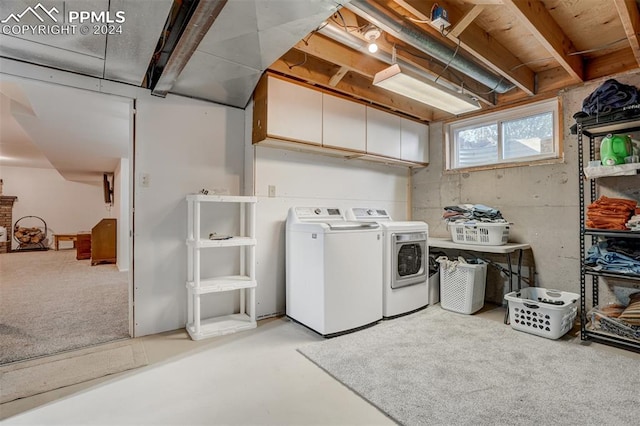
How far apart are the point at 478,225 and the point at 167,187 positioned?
9.95 feet

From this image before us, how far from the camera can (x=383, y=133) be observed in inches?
144

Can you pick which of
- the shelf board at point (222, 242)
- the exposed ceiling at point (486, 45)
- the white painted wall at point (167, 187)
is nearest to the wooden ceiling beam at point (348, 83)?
the exposed ceiling at point (486, 45)

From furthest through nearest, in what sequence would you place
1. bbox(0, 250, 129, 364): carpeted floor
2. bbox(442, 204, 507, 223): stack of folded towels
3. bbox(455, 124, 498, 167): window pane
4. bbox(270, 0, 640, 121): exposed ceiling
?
bbox(455, 124, 498, 167): window pane → bbox(442, 204, 507, 223): stack of folded towels → bbox(0, 250, 129, 364): carpeted floor → bbox(270, 0, 640, 121): exposed ceiling

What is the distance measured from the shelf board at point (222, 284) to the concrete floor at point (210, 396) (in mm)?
457

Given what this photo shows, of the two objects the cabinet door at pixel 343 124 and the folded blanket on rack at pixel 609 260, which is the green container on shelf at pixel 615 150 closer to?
the folded blanket on rack at pixel 609 260

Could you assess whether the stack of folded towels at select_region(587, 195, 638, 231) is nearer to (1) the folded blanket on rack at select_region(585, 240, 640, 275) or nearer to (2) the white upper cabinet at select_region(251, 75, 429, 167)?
(1) the folded blanket on rack at select_region(585, 240, 640, 275)

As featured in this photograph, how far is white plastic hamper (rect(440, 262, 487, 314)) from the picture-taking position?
3.14m

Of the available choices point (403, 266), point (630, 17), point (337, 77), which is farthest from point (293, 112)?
point (630, 17)

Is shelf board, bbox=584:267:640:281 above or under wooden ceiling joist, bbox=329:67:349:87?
under

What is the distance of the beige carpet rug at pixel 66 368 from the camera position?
1817mm

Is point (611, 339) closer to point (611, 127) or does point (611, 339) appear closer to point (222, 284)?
point (611, 127)

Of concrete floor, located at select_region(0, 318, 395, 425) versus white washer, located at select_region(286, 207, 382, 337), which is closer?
concrete floor, located at select_region(0, 318, 395, 425)

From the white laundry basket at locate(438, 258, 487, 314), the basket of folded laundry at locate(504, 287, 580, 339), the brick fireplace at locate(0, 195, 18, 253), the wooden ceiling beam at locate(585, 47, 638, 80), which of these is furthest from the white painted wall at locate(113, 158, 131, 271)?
the wooden ceiling beam at locate(585, 47, 638, 80)

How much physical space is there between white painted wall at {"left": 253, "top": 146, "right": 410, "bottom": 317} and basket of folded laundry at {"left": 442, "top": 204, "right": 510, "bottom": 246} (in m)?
1.07
